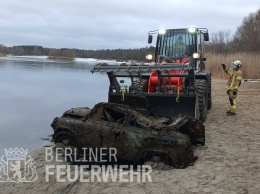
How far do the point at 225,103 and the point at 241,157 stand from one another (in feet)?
24.4

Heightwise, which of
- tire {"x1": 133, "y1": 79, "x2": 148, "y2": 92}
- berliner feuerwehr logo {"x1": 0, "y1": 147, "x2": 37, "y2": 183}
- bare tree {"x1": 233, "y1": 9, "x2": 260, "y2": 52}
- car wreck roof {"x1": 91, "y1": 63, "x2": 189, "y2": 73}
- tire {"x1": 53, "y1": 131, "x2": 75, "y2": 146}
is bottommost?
berliner feuerwehr logo {"x1": 0, "y1": 147, "x2": 37, "y2": 183}

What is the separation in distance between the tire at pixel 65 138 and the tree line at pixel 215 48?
5446 millimetres

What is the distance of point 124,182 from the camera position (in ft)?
16.0

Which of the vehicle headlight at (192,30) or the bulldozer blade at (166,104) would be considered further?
the vehicle headlight at (192,30)

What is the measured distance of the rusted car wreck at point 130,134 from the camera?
5.36 m

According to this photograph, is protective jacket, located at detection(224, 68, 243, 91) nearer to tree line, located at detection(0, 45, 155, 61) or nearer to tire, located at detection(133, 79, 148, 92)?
tire, located at detection(133, 79, 148, 92)

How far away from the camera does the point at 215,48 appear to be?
56906 mm

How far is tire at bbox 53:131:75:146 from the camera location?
614 centimetres

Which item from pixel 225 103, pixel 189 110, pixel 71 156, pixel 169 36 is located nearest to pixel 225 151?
pixel 189 110

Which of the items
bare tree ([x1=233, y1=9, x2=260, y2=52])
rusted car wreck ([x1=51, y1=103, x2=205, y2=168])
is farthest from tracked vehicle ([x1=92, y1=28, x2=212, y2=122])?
bare tree ([x1=233, y1=9, x2=260, y2=52])

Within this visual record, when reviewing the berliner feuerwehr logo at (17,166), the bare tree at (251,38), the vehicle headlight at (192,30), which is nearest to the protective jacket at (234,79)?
the vehicle headlight at (192,30)

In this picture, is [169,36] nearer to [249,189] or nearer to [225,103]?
[225,103]

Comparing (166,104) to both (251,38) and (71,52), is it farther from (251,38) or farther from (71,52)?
(71,52)

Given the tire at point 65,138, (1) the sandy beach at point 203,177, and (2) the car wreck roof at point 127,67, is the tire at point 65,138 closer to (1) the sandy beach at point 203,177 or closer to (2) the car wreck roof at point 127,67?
(1) the sandy beach at point 203,177
